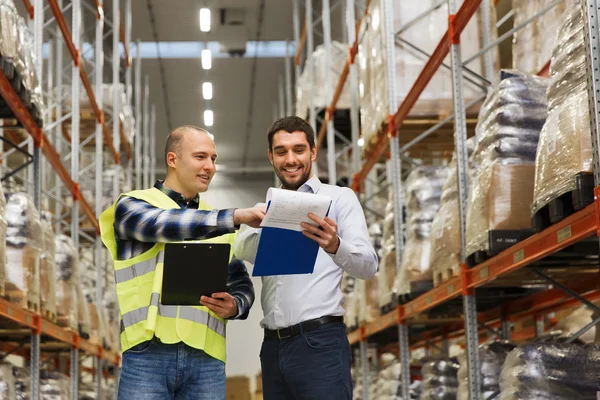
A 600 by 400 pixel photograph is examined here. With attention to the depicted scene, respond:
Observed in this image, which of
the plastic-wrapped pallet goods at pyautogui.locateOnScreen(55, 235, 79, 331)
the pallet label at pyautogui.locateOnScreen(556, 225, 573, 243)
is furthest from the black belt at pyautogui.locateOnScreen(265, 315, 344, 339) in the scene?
the plastic-wrapped pallet goods at pyautogui.locateOnScreen(55, 235, 79, 331)

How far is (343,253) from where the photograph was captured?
150 inches

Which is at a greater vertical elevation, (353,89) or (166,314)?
(353,89)

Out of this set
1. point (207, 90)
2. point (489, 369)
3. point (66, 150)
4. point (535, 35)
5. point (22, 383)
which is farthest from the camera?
point (207, 90)

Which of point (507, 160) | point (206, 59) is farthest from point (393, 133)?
point (206, 59)

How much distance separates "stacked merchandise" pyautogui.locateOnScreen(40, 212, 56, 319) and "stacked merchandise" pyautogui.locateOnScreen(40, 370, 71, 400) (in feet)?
4.14

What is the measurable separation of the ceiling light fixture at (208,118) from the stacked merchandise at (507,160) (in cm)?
1982

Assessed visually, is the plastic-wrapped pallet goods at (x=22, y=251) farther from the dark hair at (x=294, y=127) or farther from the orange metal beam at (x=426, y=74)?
the dark hair at (x=294, y=127)

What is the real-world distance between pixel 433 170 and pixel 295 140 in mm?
4186

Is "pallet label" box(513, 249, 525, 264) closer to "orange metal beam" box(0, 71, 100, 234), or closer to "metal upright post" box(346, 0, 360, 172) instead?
"orange metal beam" box(0, 71, 100, 234)

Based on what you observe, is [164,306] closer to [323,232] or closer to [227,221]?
[227,221]

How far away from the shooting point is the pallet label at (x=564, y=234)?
388 cm

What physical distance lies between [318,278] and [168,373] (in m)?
0.88

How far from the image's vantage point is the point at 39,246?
7941 millimetres

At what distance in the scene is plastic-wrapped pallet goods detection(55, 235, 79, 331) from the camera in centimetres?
984
